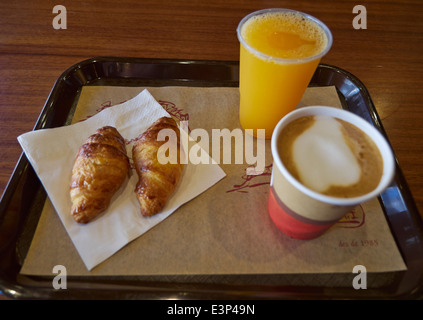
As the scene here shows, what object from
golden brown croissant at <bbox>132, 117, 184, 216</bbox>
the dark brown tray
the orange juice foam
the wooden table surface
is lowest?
the dark brown tray

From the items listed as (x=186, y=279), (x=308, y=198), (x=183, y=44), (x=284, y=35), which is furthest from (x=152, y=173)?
(x=183, y=44)

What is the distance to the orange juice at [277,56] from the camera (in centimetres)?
76

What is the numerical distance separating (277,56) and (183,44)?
670 millimetres

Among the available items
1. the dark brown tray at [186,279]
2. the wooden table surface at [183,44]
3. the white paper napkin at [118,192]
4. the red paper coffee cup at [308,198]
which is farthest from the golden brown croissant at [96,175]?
the red paper coffee cup at [308,198]

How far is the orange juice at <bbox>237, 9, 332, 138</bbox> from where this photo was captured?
2.48ft

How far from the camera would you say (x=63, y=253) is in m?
0.71

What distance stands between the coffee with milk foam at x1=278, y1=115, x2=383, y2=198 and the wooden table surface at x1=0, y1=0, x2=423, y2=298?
1.23 feet

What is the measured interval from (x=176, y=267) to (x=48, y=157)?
0.52 metres

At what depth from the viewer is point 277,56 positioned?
77 cm

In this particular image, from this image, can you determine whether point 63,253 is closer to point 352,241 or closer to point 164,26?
point 352,241

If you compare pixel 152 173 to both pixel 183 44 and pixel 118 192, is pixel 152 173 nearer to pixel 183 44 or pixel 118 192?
pixel 118 192

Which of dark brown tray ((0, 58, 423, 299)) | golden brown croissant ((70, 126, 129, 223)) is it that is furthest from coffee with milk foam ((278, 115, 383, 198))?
golden brown croissant ((70, 126, 129, 223))

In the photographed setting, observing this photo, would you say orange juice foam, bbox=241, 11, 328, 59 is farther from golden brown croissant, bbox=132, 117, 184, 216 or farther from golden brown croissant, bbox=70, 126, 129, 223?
golden brown croissant, bbox=70, 126, 129, 223

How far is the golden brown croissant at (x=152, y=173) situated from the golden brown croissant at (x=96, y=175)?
53mm
